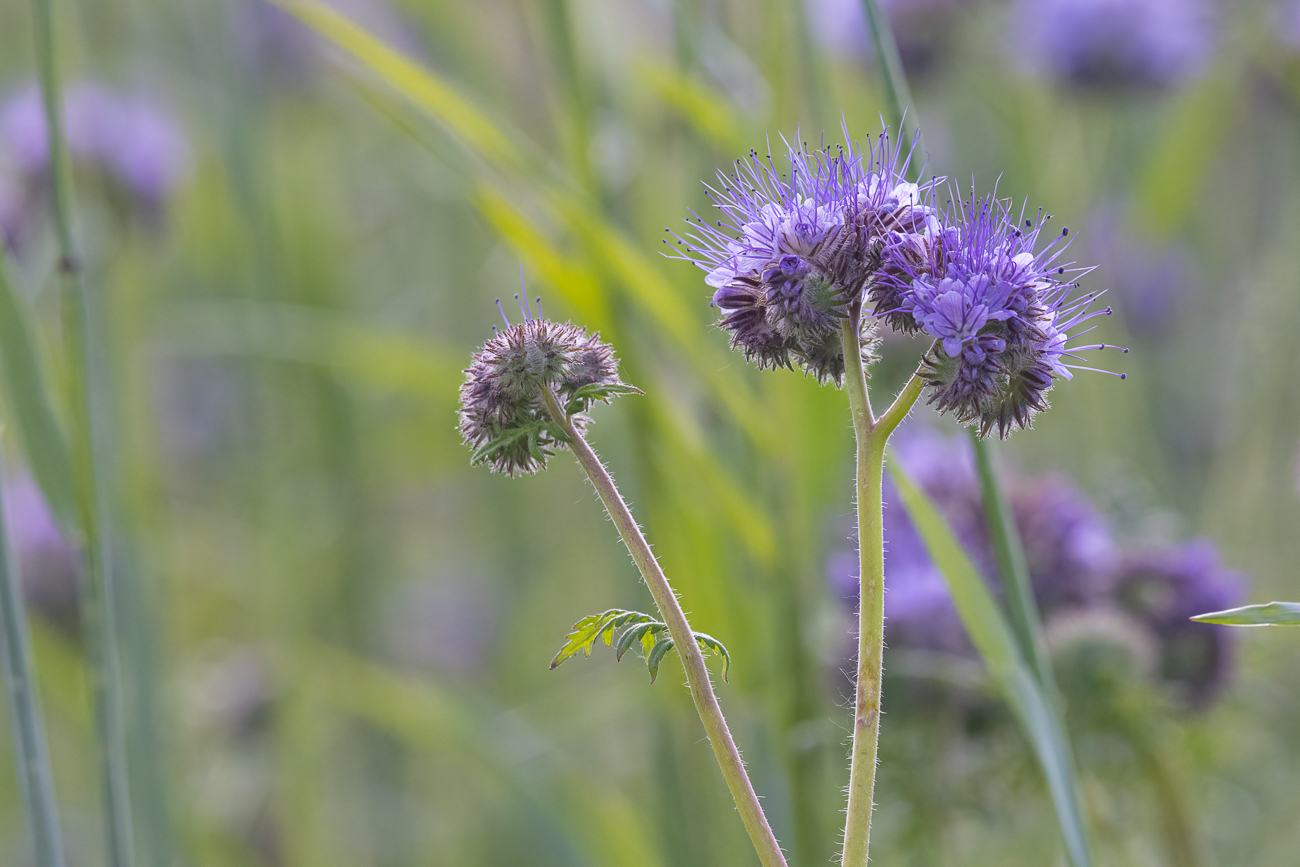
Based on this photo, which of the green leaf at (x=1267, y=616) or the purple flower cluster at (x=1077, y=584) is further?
the purple flower cluster at (x=1077, y=584)

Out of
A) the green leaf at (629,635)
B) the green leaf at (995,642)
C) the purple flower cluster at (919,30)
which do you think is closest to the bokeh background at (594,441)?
the purple flower cluster at (919,30)

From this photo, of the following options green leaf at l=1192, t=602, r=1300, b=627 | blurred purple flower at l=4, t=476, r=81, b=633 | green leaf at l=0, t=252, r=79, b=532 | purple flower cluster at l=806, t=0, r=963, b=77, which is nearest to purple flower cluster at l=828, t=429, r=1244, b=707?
green leaf at l=1192, t=602, r=1300, b=627

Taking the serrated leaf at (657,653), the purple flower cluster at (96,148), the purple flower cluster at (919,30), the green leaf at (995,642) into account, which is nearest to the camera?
the serrated leaf at (657,653)

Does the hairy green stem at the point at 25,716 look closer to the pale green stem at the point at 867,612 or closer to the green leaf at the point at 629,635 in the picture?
the green leaf at the point at 629,635

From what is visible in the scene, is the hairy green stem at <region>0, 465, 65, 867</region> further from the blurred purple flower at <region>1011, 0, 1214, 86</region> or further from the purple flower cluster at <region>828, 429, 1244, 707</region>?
the blurred purple flower at <region>1011, 0, 1214, 86</region>

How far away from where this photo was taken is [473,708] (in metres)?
1.73

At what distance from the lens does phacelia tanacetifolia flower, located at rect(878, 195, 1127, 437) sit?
2.17ft

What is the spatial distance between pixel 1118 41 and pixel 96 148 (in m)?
1.82

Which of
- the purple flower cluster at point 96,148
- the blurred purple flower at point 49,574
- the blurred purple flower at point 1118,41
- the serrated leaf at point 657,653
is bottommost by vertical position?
the serrated leaf at point 657,653

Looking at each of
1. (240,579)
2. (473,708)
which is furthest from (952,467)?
(240,579)

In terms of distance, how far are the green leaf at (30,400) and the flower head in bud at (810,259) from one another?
604mm

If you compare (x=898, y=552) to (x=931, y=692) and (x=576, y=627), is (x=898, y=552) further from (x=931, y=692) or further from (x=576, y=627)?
(x=576, y=627)

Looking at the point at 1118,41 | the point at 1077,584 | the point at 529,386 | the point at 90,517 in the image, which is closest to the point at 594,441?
the point at 1077,584

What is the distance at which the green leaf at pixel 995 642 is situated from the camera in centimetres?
87
